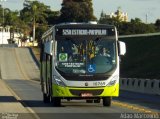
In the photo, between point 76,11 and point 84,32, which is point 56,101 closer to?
point 84,32

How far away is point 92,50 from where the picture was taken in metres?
23.4

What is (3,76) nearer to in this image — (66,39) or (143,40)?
(143,40)

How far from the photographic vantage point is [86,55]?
2339 cm

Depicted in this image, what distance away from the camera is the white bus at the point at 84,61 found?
75.8 feet

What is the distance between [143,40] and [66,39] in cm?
6403

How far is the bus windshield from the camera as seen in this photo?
76.2 feet

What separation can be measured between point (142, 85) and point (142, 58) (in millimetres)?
34283

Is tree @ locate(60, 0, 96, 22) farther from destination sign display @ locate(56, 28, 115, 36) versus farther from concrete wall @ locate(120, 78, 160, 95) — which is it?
destination sign display @ locate(56, 28, 115, 36)

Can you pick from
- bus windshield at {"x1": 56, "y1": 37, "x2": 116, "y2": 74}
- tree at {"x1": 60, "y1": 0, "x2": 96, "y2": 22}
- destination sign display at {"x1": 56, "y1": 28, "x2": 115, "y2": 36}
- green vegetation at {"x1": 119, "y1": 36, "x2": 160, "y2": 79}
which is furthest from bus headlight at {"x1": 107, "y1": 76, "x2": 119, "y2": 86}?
tree at {"x1": 60, "y1": 0, "x2": 96, "y2": 22}

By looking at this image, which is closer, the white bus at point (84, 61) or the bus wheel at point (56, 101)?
the white bus at point (84, 61)

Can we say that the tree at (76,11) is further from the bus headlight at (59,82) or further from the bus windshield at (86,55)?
the bus headlight at (59,82)

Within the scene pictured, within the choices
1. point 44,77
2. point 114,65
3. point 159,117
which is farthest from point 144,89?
point 159,117

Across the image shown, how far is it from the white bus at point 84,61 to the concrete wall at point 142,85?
631 inches

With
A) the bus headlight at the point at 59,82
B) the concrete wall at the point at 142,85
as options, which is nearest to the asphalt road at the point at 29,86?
the bus headlight at the point at 59,82
